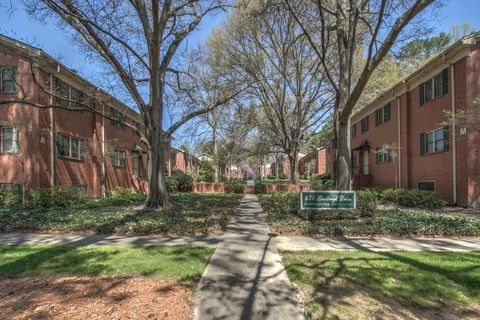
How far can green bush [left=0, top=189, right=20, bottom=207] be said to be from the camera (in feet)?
50.6

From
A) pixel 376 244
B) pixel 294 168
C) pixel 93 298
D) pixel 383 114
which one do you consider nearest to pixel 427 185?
pixel 383 114

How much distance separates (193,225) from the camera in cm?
1021

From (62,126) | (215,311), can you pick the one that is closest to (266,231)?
(215,311)

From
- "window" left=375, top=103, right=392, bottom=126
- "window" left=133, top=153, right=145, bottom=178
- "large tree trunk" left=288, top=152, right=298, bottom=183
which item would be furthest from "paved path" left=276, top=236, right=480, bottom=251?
"window" left=133, top=153, right=145, bottom=178

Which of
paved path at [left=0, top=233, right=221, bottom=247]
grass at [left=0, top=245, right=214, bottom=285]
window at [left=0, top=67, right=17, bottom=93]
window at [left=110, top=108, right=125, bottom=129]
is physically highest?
window at [left=0, top=67, right=17, bottom=93]

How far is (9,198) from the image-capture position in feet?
51.1

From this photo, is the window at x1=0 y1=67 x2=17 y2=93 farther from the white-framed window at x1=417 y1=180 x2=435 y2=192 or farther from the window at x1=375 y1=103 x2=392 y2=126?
the window at x1=375 y1=103 x2=392 y2=126

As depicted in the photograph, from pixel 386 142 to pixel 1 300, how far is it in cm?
2359

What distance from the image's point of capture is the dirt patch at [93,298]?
4.14 m

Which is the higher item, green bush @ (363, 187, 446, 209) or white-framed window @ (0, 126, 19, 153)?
white-framed window @ (0, 126, 19, 153)

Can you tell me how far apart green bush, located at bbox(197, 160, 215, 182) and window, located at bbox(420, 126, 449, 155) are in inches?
1150

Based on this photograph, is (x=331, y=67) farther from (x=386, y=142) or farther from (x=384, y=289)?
(x=384, y=289)

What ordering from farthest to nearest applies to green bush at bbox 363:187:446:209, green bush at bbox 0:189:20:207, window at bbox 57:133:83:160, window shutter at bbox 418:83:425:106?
window shutter at bbox 418:83:425:106 < window at bbox 57:133:83:160 < green bush at bbox 363:187:446:209 < green bush at bbox 0:189:20:207

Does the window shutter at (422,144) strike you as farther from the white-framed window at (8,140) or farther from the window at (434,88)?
the white-framed window at (8,140)
